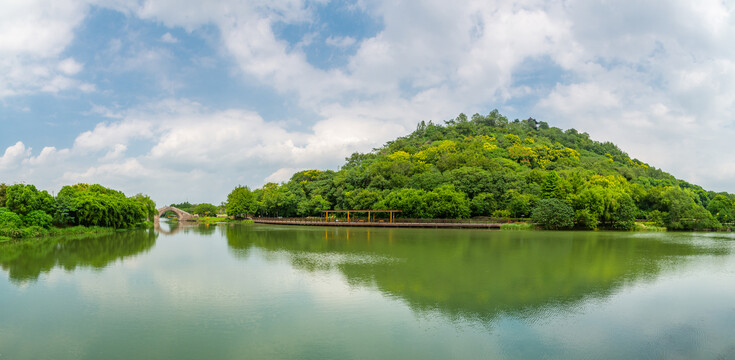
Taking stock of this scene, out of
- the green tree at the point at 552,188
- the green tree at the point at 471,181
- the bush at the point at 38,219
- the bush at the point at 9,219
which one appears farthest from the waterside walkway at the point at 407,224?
the bush at the point at 9,219

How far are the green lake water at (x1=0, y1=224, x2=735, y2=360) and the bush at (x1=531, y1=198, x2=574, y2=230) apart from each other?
22.2m

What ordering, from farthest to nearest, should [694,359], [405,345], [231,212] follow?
[231,212] → [405,345] → [694,359]

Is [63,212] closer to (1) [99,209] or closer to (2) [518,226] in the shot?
(1) [99,209]

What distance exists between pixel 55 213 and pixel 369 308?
34.7 m

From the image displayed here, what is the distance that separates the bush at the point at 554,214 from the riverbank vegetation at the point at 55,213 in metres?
43.3

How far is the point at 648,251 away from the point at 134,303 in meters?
25.0

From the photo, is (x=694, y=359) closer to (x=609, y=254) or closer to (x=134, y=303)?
(x=134, y=303)

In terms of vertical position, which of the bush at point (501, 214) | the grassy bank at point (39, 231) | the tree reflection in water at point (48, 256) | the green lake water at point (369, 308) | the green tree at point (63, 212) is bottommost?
the green lake water at point (369, 308)

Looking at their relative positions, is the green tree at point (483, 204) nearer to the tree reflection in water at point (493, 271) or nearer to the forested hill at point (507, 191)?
the forested hill at point (507, 191)

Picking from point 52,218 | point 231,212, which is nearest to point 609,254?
point 52,218

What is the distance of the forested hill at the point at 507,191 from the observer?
43.0m

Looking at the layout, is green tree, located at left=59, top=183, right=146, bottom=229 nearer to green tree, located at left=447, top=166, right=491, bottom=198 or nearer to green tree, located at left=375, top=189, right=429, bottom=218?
green tree, located at left=375, top=189, right=429, bottom=218

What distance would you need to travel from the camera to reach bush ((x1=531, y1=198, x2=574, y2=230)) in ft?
134

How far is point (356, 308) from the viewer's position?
34.3 ft
